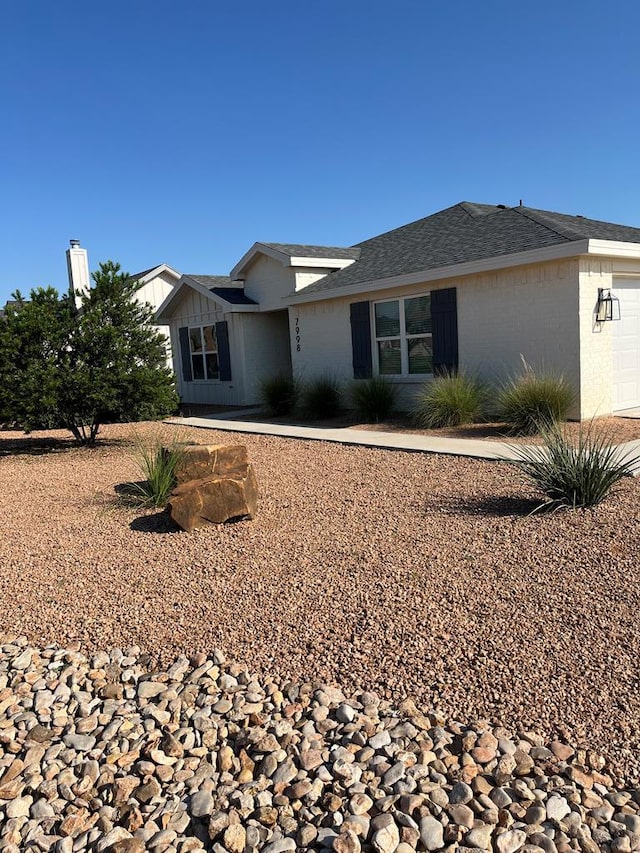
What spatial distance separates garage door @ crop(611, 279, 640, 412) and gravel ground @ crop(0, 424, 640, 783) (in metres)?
5.17

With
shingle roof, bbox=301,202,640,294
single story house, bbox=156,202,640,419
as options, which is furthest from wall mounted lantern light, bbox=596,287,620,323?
shingle roof, bbox=301,202,640,294

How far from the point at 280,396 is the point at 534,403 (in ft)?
20.4

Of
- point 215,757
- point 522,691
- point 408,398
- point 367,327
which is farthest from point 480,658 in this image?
point 367,327

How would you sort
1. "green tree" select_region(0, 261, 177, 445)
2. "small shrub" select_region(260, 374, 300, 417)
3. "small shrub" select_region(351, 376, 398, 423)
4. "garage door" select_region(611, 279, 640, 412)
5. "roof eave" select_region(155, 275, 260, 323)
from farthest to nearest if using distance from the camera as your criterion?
1. "roof eave" select_region(155, 275, 260, 323)
2. "small shrub" select_region(260, 374, 300, 417)
3. "small shrub" select_region(351, 376, 398, 423)
4. "garage door" select_region(611, 279, 640, 412)
5. "green tree" select_region(0, 261, 177, 445)

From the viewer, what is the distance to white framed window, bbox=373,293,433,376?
12.4 meters

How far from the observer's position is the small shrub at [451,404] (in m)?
10.7

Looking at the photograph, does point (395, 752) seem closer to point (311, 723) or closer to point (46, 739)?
point (311, 723)

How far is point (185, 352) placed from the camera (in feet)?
62.3

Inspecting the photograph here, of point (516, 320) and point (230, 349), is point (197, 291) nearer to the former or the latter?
point (230, 349)

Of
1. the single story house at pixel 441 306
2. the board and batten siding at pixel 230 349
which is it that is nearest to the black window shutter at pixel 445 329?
the single story house at pixel 441 306

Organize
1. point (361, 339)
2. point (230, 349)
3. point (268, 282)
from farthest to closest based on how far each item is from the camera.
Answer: point (230, 349)
point (268, 282)
point (361, 339)

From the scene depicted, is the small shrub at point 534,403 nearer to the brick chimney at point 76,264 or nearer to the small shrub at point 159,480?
the small shrub at point 159,480

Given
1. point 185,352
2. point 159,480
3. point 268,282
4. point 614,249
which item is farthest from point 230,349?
point 159,480

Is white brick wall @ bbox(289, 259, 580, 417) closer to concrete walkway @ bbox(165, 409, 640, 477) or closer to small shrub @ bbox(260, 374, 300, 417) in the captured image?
A: concrete walkway @ bbox(165, 409, 640, 477)
